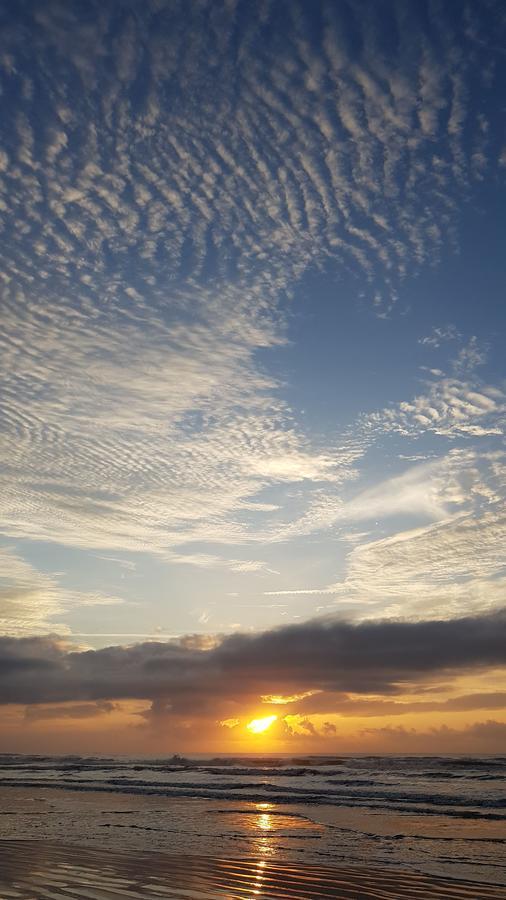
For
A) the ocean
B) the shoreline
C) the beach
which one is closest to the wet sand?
the beach

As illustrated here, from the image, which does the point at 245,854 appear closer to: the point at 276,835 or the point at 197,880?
the point at 197,880

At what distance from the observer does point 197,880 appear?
16.1 meters

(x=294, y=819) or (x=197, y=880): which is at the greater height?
(x=294, y=819)

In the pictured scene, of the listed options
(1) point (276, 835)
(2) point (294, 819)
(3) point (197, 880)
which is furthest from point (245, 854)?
(2) point (294, 819)

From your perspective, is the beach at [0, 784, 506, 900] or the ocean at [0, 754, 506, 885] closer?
the beach at [0, 784, 506, 900]

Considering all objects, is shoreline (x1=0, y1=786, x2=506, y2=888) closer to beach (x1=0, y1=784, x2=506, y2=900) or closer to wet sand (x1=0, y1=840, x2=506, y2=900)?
beach (x1=0, y1=784, x2=506, y2=900)

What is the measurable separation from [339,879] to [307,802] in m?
24.8

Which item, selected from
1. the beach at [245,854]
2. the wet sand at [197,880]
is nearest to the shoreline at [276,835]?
the beach at [245,854]

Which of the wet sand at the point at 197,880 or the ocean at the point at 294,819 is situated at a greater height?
the ocean at the point at 294,819

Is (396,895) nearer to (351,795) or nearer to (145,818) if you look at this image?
(145,818)

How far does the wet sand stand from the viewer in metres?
14.5

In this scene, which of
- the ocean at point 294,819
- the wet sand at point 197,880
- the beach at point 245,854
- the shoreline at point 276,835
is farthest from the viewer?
the ocean at point 294,819

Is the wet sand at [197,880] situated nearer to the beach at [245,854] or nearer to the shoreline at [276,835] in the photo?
the beach at [245,854]

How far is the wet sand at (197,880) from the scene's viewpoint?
14477 mm
